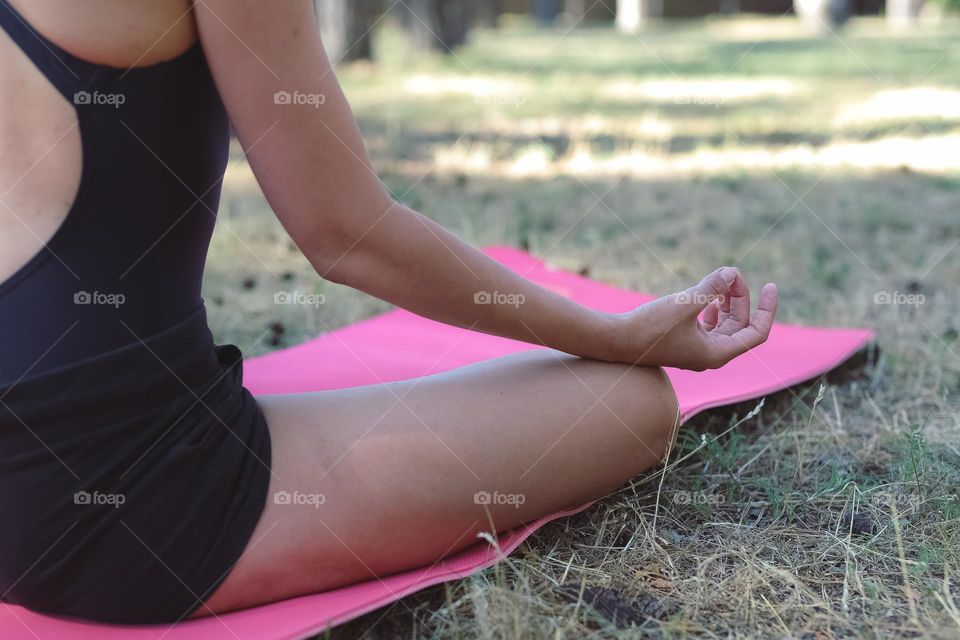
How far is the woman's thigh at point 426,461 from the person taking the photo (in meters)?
1.35

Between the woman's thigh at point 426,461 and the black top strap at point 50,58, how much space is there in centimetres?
51

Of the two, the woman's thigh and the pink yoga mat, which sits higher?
the woman's thigh

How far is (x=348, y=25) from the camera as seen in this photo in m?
9.46

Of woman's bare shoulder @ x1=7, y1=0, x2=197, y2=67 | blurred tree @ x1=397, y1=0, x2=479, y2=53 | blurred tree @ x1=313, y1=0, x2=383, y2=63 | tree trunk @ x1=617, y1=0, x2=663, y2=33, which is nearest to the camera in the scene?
woman's bare shoulder @ x1=7, y1=0, x2=197, y2=67

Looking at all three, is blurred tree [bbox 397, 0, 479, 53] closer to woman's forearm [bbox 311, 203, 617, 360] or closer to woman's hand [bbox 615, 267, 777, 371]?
woman's hand [bbox 615, 267, 777, 371]

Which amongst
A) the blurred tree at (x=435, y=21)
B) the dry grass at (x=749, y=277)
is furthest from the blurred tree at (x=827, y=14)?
the dry grass at (x=749, y=277)

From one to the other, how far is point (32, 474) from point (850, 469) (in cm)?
143

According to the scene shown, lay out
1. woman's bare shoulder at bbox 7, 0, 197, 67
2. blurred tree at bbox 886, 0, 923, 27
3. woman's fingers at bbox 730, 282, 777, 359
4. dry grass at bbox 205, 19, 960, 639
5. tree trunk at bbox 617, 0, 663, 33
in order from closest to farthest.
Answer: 1. woman's bare shoulder at bbox 7, 0, 197, 67
2. dry grass at bbox 205, 19, 960, 639
3. woman's fingers at bbox 730, 282, 777, 359
4. blurred tree at bbox 886, 0, 923, 27
5. tree trunk at bbox 617, 0, 663, 33

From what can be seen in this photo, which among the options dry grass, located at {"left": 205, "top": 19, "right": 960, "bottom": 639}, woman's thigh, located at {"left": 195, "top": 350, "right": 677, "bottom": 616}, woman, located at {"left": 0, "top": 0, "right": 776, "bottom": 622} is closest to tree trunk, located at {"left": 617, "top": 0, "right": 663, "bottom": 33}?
dry grass, located at {"left": 205, "top": 19, "right": 960, "bottom": 639}

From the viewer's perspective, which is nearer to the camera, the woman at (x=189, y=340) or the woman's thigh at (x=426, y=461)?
the woman at (x=189, y=340)

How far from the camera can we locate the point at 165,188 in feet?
4.12

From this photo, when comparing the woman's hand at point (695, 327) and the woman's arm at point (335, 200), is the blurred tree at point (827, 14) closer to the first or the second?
the woman's hand at point (695, 327)

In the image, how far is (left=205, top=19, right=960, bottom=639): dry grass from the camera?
147cm

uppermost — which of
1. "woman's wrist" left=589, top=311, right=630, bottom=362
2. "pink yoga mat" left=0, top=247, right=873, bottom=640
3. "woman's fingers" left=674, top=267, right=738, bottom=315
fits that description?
"woman's fingers" left=674, top=267, right=738, bottom=315
